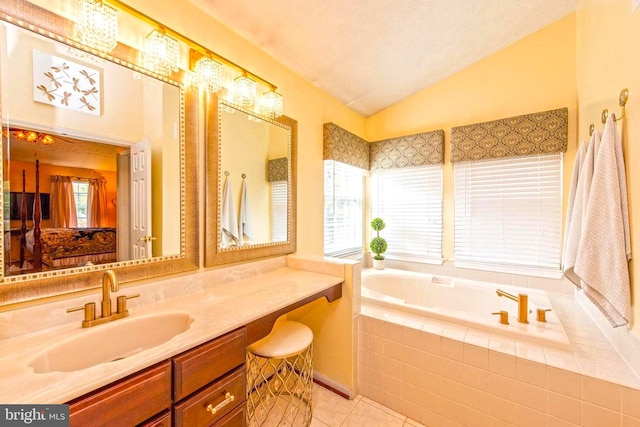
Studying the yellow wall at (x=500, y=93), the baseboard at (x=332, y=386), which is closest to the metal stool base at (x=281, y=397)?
the baseboard at (x=332, y=386)

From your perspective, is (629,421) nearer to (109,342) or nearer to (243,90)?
(109,342)

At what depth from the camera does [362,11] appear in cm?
171

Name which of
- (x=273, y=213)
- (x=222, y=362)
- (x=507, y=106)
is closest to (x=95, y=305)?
(x=222, y=362)

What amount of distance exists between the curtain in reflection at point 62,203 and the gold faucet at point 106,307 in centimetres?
29

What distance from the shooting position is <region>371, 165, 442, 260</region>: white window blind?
2.82 meters

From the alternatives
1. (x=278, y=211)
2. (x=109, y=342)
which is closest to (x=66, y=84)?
(x=109, y=342)

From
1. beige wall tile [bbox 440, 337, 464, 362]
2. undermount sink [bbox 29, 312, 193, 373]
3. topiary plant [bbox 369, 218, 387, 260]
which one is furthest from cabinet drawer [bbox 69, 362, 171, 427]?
topiary plant [bbox 369, 218, 387, 260]

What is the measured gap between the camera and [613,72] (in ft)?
4.83

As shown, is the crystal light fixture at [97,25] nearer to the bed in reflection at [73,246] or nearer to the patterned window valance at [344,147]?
the bed in reflection at [73,246]

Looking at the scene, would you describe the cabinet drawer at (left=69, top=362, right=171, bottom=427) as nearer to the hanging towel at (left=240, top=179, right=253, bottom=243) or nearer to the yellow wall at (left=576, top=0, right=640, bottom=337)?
the hanging towel at (left=240, top=179, right=253, bottom=243)

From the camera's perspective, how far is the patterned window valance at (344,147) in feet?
8.06

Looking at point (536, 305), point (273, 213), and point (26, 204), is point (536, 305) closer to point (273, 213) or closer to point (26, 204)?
point (273, 213)

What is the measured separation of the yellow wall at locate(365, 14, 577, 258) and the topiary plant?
65 centimetres

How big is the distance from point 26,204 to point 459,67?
3.34 metres
